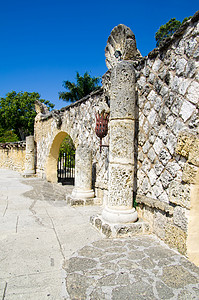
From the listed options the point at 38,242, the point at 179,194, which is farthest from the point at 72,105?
the point at 179,194

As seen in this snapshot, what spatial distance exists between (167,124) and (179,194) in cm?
97

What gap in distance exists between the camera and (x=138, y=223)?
331 centimetres

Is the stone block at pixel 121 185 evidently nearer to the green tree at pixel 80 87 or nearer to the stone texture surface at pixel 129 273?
the stone texture surface at pixel 129 273

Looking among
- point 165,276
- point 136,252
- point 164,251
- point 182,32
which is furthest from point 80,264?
point 182,32

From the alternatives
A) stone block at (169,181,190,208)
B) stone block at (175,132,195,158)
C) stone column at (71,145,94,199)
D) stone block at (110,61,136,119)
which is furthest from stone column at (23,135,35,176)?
stone block at (175,132,195,158)

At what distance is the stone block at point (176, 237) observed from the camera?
2.71 m

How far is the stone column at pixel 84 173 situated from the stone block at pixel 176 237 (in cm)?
255

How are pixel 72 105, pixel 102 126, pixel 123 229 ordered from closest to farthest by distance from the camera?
pixel 123 229
pixel 102 126
pixel 72 105

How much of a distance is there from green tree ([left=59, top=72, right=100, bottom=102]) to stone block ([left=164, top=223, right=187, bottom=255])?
700 inches

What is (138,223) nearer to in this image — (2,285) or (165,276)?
(165,276)

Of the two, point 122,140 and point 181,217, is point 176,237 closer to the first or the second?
point 181,217

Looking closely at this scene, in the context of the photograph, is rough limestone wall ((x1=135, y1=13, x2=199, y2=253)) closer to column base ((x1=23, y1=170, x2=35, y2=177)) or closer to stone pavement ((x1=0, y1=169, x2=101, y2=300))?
stone pavement ((x1=0, y1=169, x2=101, y2=300))

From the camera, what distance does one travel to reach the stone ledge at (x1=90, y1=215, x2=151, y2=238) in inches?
124

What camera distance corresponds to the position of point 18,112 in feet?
73.7
